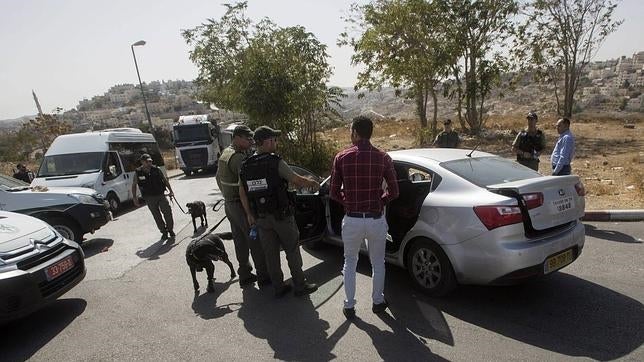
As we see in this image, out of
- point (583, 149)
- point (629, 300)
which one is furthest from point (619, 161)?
point (629, 300)

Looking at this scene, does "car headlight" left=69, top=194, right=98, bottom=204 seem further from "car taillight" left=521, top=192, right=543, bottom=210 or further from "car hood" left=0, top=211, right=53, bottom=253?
"car taillight" left=521, top=192, right=543, bottom=210

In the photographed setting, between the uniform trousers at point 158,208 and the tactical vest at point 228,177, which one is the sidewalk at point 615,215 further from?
the uniform trousers at point 158,208

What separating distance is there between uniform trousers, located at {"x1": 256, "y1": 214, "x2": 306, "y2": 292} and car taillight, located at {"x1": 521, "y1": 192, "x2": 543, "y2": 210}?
2218 mm

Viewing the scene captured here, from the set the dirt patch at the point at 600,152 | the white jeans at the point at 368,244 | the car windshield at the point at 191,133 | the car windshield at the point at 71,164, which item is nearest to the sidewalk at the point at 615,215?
the dirt patch at the point at 600,152

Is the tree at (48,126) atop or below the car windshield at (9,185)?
atop

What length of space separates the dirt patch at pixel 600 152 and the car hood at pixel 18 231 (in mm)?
6972

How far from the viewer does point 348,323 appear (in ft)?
12.7

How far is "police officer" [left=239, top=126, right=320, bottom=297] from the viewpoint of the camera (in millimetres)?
4160

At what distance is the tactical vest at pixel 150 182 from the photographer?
756 cm

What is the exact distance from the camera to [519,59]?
19.8 m

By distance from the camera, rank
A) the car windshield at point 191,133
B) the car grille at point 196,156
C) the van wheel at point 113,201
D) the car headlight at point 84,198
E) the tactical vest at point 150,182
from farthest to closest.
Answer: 1. the car windshield at point 191,133
2. the car grille at point 196,156
3. the van wheel at point 113,201
4. the tactical vest at point 150,182
5. the car headlight at point 84,198

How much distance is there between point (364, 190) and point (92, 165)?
950 cm

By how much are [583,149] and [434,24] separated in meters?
7.50

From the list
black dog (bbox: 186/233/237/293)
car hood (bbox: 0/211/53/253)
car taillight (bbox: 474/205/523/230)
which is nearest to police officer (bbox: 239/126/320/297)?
black dog (bbox: 186/233/237/293)
